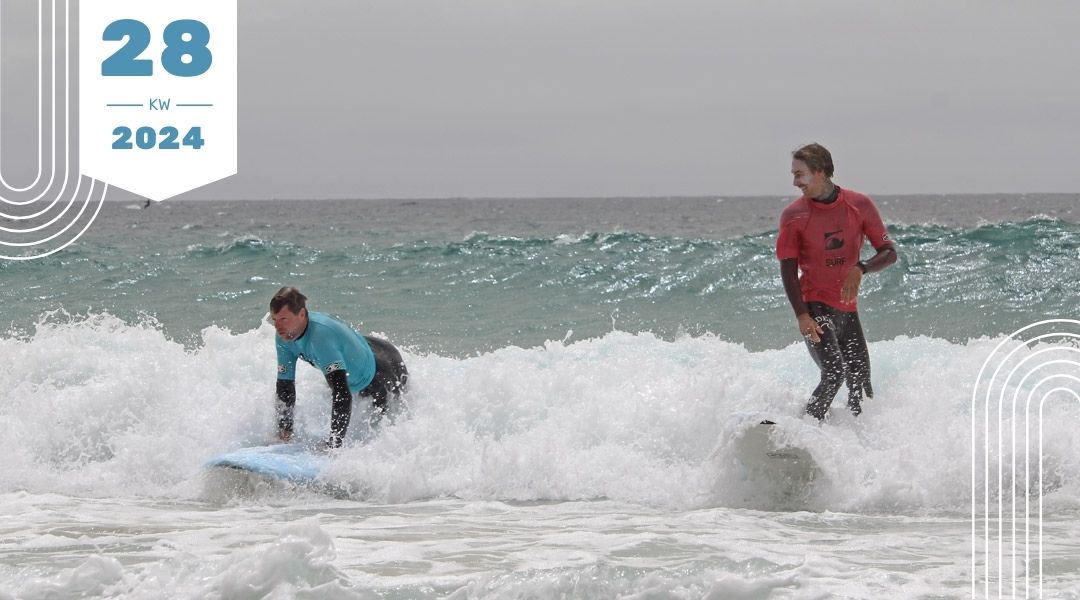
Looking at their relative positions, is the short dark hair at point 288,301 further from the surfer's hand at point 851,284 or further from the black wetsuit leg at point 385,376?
the surfer's hand at point 851,284

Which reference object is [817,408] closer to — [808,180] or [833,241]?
[833,241]

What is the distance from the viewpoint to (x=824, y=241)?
6047 mm

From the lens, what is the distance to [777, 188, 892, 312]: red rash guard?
603 cm

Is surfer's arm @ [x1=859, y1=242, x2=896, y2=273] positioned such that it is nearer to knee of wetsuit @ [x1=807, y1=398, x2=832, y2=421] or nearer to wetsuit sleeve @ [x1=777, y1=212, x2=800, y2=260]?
wetsuit sleeve @ [x1=777, y1=212, x2=800, y2=260]

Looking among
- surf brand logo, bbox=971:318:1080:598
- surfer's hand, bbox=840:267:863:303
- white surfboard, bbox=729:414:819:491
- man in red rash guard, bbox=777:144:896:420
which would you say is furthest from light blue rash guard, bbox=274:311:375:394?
surf brand logo, bbox=971:318:1080:598

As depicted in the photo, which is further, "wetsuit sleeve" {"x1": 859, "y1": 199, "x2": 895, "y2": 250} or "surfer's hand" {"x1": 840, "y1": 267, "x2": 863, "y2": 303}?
"wetsuit sleeve" {"x1": 859, "y1": 199, "x2": 895, "y2": 250}

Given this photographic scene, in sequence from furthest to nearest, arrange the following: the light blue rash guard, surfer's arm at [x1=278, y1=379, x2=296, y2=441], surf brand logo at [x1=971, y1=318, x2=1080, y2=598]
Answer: surfer's arm at [x1=278, y1=379, x2=296, y2=441] → the light blue rash guard → surf brand logo at [x1=971, y1=318, x2=1080, y2=598]

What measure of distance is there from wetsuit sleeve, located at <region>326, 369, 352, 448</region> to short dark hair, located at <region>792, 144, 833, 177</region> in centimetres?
288

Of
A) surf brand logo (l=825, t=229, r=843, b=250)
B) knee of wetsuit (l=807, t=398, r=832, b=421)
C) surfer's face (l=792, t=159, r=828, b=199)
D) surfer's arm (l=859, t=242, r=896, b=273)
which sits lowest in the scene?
knee of wetsuit (l=807, t=398, r=832, b=421)

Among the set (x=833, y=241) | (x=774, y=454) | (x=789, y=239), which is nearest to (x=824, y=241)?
(x=833, y=241)

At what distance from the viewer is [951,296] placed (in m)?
14.3

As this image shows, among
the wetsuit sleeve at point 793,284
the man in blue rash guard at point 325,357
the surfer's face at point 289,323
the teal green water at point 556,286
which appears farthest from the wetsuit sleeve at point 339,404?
the teal green water at point 556,286

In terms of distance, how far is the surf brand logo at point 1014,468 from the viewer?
4.67 m

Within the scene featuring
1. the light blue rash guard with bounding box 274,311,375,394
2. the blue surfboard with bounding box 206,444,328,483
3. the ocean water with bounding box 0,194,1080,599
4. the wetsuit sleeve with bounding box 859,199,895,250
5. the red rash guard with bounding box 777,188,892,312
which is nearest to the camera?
the ocean water with bounding box 0,194,1080,599
